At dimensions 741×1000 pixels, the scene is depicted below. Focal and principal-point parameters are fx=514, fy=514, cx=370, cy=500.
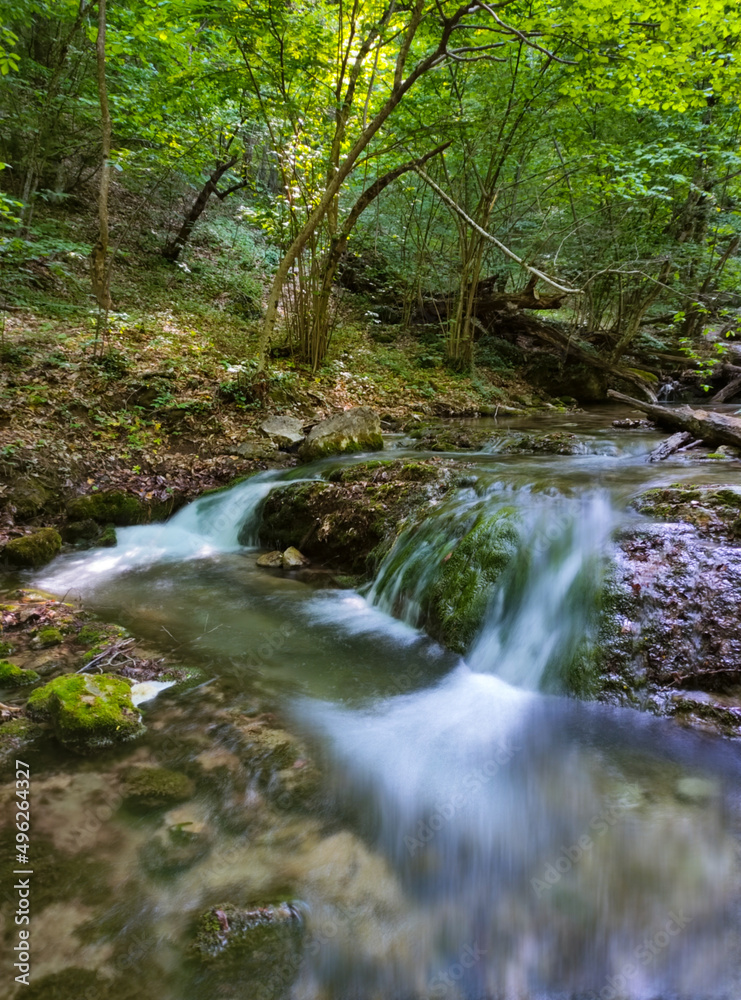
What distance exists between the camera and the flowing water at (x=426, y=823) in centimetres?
188

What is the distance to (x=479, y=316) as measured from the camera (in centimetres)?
1401

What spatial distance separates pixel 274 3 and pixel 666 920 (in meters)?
10.3

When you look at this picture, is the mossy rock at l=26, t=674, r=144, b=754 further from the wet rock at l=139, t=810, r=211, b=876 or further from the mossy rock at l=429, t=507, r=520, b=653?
the mossy rock at l=429, t=507, r=520, b=653

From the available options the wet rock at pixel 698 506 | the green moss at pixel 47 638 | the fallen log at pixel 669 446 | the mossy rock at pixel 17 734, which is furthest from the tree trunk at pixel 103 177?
the fallen log at pixel 669 446

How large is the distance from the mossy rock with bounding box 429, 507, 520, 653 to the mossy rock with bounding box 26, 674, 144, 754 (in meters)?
2.34

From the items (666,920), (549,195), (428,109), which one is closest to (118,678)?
(666,920)

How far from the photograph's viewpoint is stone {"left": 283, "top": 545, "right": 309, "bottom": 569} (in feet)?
18.9

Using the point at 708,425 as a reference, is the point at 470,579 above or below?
below

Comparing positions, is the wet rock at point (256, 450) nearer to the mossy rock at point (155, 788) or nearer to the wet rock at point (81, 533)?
the wet rock at point (81, 533)

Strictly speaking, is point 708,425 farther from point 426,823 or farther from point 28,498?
point 28,498

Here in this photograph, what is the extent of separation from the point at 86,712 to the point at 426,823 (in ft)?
6.37

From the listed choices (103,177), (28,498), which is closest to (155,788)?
(28,498)

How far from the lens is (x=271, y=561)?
5809 millimetres

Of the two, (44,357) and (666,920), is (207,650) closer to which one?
(666,920)
